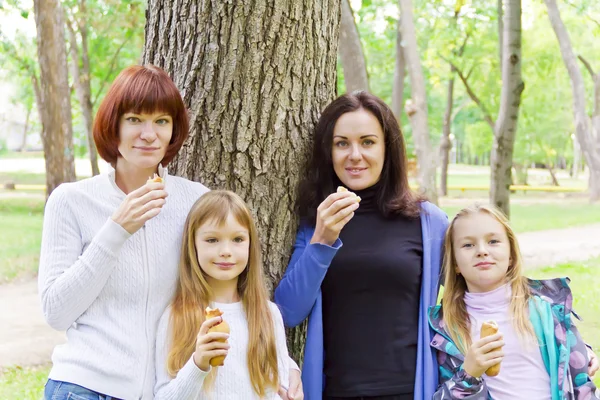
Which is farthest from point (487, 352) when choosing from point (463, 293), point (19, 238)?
Result: point (19, 238)

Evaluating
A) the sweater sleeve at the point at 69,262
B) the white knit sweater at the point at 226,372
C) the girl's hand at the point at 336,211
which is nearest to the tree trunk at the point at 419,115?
the girl's hand at the point at 336,211

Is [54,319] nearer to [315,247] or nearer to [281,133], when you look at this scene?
[315,247]

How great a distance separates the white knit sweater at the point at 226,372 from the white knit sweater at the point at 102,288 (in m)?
0.04

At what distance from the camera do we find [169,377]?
2.56 m

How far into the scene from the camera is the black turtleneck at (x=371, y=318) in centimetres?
302

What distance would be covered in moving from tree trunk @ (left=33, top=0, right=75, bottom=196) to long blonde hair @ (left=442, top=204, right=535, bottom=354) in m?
12.6

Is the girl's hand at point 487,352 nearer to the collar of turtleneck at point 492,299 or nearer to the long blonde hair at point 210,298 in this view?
the collar of turtleneck at point 492,299

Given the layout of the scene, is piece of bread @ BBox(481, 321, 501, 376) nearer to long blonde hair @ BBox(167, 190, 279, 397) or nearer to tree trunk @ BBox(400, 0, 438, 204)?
long blonde hair @ BBox(167, 190, 279, 397)

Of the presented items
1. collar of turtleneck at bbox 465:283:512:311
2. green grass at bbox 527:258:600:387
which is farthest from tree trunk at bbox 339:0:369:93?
collar of turtleneck at bbox 465:283:512:311

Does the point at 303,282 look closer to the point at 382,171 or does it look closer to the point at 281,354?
→ the point at 281,354

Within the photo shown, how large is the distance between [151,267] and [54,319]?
38 cm

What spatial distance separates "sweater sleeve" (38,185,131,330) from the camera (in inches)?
96.7

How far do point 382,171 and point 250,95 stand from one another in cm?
70

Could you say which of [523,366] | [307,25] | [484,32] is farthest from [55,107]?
[484,32]
